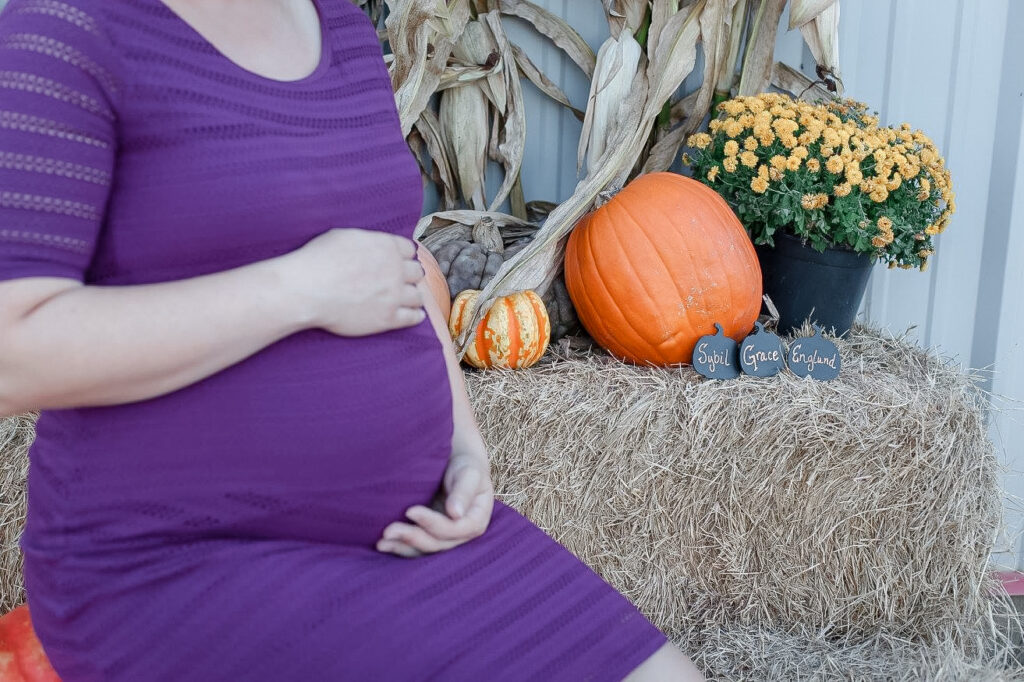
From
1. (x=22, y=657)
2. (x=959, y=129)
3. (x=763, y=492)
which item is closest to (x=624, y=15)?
(x=959, y=129)

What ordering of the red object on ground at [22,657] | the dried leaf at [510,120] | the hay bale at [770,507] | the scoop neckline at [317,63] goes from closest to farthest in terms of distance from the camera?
the scoop neckline at [317,63]
the red object on ground at [22,657]
the hay bale at [770,507]
the dried leaf at [510,120]

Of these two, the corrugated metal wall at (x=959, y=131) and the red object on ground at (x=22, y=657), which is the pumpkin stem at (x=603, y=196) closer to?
the corrugated metal wall at (x=959, y=131)

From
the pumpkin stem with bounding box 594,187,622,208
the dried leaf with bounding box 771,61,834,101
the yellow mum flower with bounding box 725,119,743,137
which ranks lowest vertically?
the pumpkin stem with bounding box 594,187,622,208

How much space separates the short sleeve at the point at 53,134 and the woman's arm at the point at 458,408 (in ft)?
1.33

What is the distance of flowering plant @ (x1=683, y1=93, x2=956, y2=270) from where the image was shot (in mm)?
1998

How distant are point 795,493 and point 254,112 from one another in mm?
Answer: 1420

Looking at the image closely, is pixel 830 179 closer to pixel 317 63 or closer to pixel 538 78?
pixel 538 78

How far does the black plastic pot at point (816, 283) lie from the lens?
208 cm

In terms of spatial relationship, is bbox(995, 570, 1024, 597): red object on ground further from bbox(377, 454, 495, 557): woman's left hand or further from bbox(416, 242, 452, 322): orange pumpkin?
bbox(377, 454, 495, 557): woman's left hand

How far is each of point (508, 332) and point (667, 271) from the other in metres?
0.38

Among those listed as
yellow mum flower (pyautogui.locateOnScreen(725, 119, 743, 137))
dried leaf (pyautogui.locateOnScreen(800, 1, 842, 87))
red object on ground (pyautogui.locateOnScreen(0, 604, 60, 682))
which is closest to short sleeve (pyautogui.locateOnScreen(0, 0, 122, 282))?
red object on ground (pyautogui.locateOnScreen(0, 604, 60, 682))

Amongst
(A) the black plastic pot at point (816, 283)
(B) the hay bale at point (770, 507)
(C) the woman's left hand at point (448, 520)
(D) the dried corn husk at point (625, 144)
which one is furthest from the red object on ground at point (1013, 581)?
(C) the woman's left hand at point (448, 520)

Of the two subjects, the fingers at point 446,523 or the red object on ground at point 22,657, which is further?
the red object on ground at point 22,657

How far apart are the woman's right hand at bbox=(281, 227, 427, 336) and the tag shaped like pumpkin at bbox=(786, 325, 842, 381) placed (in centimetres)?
121
